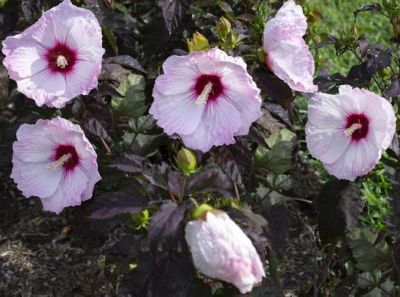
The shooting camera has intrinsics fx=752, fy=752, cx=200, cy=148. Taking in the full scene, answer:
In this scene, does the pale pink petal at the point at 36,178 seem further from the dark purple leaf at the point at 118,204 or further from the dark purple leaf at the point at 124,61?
the dark purple leaf at the point at 124,61

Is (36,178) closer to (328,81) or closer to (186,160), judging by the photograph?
(186,160)

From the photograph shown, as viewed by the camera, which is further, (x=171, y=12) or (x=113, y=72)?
(x=171, y=12)

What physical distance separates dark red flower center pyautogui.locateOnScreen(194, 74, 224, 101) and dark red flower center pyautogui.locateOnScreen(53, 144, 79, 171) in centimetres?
38

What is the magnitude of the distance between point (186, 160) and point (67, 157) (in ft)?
1.22

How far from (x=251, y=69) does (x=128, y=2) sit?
1443mm

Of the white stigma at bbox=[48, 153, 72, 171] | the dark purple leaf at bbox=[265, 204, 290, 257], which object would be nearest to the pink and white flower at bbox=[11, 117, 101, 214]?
the white stigma at bbox=[48, 153, 72, 171]

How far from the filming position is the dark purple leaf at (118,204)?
175cm

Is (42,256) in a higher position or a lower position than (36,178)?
lower

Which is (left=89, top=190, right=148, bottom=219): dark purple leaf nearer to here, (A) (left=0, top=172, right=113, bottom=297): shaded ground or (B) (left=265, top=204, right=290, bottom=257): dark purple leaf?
(B) (left=265, top=204, right=290, bottom=257): dark purple leaf

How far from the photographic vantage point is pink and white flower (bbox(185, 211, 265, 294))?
61.0 inches

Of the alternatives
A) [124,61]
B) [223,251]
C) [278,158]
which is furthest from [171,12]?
[223,251]

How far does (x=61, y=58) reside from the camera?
195cm

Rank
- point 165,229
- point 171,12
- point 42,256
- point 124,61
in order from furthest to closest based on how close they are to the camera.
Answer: point 42,256 → point 171,12 → point 124,61 → point 165,229

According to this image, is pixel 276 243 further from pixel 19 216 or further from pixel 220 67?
pixel 19 216
